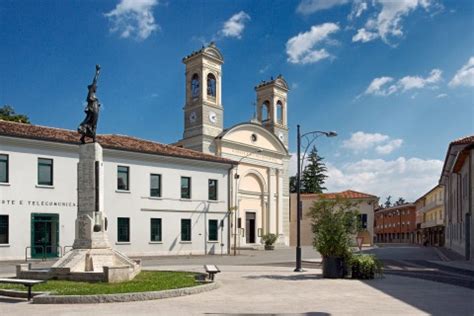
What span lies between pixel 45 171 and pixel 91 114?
41.5 ft

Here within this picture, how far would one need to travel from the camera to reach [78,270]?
14.7m

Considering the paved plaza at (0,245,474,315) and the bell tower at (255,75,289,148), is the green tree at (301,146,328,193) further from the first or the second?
the paved plaza at (0,245,474,315)

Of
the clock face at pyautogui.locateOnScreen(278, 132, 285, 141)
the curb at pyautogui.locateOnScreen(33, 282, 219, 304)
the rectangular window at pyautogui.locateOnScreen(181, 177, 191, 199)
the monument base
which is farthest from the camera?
the clock face at pyautogui.locateOnScreen(278, 132, 285, 141)

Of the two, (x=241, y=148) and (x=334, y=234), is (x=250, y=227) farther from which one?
(x=334, y=234)

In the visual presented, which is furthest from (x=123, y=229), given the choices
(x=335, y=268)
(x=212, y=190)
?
(x=335, y=268)

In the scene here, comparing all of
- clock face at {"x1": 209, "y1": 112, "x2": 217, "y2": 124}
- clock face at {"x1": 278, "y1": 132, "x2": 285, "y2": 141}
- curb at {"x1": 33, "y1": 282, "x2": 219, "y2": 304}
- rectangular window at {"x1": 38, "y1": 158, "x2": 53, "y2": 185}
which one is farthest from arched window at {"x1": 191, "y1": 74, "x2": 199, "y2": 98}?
curb at {"x1": 33, "y1": 282, "x2": 219, "y2": 304}

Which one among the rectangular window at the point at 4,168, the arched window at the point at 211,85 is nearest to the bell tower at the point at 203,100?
the arched window at the point at 211,85

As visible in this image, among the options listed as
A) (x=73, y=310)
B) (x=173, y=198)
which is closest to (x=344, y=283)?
(x=73, y=310)

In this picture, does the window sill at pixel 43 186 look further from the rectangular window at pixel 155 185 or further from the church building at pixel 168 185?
the rectangular window at pixel 155 185

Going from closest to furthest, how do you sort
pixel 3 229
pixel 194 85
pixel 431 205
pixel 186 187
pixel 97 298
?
pixel 97 298 < pixel 3 229 < pixel 186 187 < pixel 194 85 < pixel 431 205

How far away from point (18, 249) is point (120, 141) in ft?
31.8

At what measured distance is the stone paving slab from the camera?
9.91 metres

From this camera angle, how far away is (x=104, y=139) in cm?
3194

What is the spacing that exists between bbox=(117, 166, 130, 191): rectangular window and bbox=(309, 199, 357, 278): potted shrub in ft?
55.7
